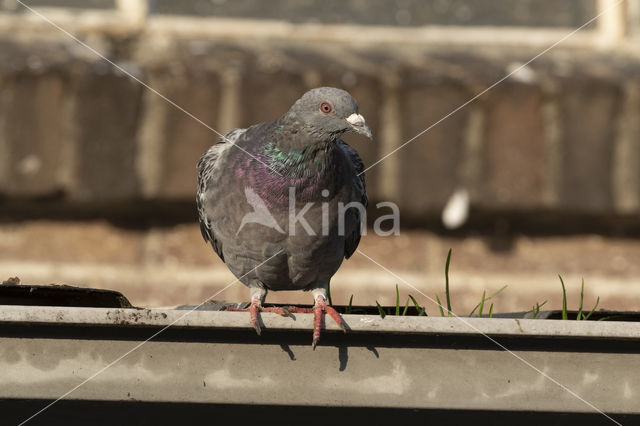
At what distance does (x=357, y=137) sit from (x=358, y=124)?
913 millimetres

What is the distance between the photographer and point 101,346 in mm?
1674

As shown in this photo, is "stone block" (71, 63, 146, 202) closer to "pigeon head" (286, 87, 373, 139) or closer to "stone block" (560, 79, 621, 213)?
"pigeon head" (286, 87, 373, 139)

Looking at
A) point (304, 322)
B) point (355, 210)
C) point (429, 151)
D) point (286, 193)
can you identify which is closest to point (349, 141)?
point (429, 151)

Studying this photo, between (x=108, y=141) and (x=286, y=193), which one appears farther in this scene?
(x=108, y=141)

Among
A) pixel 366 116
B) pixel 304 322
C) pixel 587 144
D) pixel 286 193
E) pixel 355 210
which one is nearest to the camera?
pixel 304 322

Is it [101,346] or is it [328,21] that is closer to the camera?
[101,346]

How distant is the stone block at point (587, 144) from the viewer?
3934 millimetres

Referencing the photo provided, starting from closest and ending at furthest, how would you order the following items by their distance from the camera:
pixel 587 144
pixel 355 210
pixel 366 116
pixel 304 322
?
1. pixel 304 322
2. pixel 355 210
3. pixel 366 116
4. pixel 587 144

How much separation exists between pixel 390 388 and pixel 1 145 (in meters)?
2.61

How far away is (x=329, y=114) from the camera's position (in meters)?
2.95

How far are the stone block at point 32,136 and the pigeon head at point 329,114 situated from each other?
129 cm

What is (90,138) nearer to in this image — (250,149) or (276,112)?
(276,112)

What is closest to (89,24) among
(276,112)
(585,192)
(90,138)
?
(90,138)

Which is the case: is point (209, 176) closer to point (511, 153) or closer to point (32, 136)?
point (32, 136)
